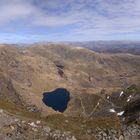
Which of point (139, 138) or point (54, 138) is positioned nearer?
point (54, 138)

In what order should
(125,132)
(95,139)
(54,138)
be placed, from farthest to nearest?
(125,132), (95,139), (54,138)

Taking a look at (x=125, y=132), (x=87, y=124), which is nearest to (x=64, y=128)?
(x=87, y=124)

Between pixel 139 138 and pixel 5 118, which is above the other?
pixel 5 118

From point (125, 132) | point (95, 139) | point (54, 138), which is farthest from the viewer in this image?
point (125, 132)

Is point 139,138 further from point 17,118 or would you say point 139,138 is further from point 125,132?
point 17,118

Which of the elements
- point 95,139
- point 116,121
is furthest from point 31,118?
point 116,121

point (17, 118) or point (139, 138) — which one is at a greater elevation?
point (17, 118)

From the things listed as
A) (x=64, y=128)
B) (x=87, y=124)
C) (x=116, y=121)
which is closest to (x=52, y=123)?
(x=64, y=128)

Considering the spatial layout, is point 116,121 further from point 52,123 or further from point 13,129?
point 13,129

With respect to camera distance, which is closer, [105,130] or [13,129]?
[13,129]
